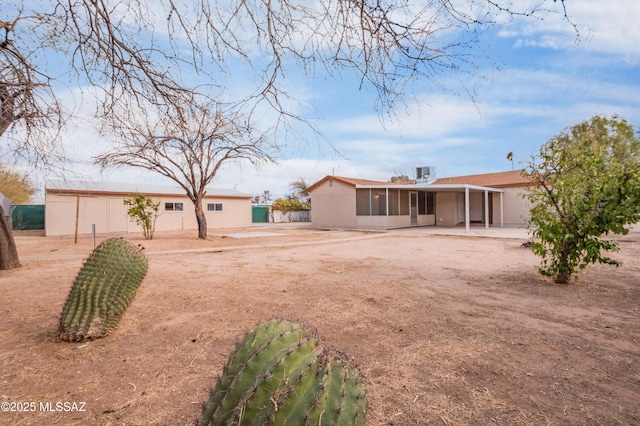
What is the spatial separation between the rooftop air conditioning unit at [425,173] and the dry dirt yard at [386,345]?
1811 cm

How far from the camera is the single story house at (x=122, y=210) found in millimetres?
20250

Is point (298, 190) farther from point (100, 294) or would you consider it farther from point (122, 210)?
point (100, 294)

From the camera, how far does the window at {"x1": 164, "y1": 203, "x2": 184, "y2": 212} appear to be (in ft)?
82.2

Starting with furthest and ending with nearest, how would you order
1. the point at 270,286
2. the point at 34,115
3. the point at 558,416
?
the point at 270,286 < the point at 34,115 < the point at 558,416

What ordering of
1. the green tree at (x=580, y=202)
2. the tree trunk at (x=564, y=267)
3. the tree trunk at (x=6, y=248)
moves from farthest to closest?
1. the tree trunk at (x=6, y=248)
2. the tree trunk at (x=564, y=267)
3. the green tree at (x=580, y=202)

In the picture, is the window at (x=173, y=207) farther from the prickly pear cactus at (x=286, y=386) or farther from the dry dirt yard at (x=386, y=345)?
the prickly pear cactus at (x=286, y=386)

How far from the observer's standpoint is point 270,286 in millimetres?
5766

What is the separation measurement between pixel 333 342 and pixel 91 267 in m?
2.62

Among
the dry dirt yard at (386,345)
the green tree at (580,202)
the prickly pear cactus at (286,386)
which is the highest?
the green tree at (580,202)

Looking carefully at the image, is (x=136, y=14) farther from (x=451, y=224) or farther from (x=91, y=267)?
(x=451, y=224)

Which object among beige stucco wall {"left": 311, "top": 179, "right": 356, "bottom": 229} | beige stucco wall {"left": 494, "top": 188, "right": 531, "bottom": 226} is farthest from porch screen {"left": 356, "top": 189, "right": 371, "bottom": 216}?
beige stucco wall {"left": 494, "top": 188, "right": 531, "bottom": 226}

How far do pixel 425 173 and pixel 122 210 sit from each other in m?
21.6

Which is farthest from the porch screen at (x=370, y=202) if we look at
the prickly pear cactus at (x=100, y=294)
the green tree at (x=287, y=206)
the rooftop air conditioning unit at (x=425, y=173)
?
the prickly pear cactus at (x=100, y=294)

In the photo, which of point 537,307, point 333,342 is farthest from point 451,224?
point 333,342
